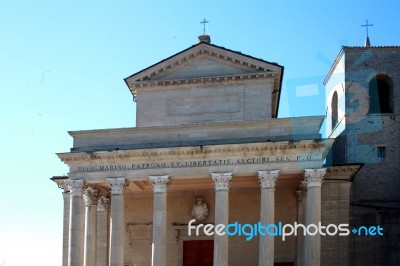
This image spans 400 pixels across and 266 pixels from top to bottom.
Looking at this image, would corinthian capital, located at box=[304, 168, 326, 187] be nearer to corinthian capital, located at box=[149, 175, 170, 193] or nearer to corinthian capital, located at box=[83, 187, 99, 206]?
corinthian capital, located at box=[149, 175, 170, 193]

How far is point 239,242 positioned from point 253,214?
61.7 inches

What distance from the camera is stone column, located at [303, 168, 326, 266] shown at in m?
24.4

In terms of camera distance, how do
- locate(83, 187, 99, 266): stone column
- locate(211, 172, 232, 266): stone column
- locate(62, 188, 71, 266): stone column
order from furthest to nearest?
locate(62, 188, 71, 266): stone column, locate(83, 187, 99, 266): stone column, locate(211, 172, 232, 266): stone column

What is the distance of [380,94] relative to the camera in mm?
34000

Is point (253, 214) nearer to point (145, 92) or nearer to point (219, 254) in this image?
point (219, 254)

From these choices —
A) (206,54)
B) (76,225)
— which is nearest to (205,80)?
(206,54)

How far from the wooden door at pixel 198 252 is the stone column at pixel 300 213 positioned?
4531 millimetres

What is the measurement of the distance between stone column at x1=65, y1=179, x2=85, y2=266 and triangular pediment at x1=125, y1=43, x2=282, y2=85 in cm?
641

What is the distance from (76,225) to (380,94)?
59.9 ft

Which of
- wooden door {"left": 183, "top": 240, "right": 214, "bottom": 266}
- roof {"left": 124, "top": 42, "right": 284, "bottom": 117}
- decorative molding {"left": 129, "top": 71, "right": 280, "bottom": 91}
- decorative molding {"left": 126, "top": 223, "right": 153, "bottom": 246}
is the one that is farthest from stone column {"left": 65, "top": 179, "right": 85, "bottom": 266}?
roof {"left": 124, "top": 42, "right": 284, "bottom": 117}

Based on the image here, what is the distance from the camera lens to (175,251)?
1208 inches

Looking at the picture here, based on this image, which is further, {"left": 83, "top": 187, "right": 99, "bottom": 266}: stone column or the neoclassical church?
{"left": 83, "top": 187, "right": 99, "bottom": 266}: stone column

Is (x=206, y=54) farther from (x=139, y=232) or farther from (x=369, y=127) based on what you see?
(x=369, y=127)

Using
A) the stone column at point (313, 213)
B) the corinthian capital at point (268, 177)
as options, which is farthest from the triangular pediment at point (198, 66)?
the stone column at point (313, 213)
